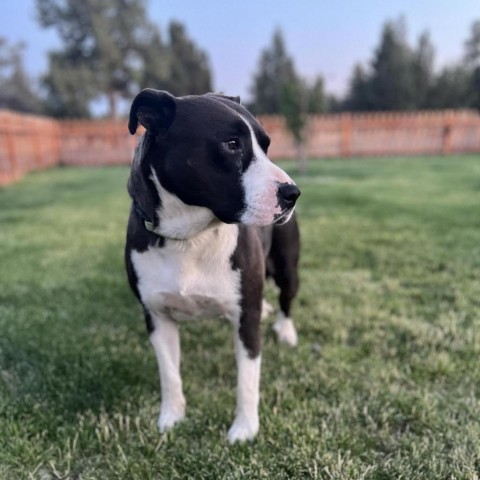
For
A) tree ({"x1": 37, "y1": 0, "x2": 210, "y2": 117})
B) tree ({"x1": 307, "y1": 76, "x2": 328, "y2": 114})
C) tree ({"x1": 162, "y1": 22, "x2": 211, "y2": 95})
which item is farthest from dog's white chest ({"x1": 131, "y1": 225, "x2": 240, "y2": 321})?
tree ({"x1": 162, "y1": 22, "x2": 211, "y2": 95})

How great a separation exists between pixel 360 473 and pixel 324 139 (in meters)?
17.5

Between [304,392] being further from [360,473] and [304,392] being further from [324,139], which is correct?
[324,139]

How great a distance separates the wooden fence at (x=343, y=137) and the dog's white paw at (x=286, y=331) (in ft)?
49.9

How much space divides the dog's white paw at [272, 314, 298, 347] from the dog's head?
136cm

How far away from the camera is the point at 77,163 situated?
61.7 feet

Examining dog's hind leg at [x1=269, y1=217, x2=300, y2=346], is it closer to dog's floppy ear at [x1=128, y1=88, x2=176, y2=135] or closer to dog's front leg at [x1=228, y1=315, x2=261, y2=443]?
dog's front leg at [x1=228, y1=315, x2=261, y2=443]

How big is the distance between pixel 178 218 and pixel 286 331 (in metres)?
1.41

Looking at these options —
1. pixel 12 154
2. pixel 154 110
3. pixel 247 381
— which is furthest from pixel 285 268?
pixel 12 154

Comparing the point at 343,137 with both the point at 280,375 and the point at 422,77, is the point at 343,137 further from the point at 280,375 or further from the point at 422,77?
the point at 280,375

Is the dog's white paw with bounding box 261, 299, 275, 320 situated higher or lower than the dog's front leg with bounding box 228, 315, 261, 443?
lower

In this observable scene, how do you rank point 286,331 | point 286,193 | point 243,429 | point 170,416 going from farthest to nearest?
point 286,331
point 170,416
point 243,429
point 286,193

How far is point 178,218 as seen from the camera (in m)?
1.94

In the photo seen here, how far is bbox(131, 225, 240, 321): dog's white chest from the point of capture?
204 centimetres

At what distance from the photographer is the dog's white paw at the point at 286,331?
3004 mm
